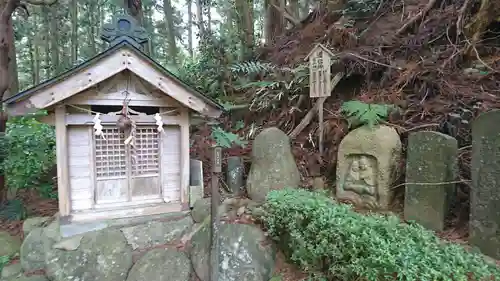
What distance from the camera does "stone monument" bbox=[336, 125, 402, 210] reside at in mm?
4902

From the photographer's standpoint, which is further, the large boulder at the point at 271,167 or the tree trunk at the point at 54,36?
the tree trunk at the point at 54,36

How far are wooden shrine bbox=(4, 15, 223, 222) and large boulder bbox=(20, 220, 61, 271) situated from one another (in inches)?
14.9

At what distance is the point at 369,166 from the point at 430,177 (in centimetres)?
103

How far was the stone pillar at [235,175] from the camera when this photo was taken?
6.14 meters

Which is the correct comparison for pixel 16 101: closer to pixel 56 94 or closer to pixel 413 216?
pixel 56 94

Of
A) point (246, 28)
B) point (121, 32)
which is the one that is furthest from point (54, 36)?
point (121, 32)

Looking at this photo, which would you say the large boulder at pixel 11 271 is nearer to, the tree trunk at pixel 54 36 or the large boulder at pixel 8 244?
the large boulder at pixel 8 244

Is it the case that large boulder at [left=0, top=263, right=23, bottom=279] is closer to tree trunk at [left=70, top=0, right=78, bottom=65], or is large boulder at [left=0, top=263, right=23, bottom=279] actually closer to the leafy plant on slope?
the leafy plant on slope

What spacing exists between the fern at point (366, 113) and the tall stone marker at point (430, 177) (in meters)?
0.87

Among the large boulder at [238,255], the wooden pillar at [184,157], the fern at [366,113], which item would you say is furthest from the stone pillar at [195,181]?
the fern at [366,113]

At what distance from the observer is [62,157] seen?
472cm

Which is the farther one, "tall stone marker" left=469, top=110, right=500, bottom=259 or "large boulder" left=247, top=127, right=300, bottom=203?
"large boulder" left=247, top=127, right=300, bottom=203

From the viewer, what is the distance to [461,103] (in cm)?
542

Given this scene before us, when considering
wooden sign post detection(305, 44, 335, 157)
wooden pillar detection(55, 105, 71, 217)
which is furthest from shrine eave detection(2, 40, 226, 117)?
wooden sign post detection(305, 44, 335, 157)
